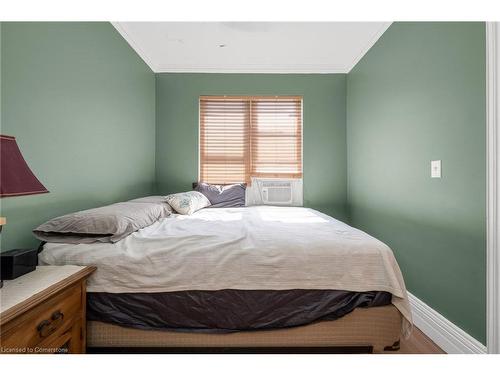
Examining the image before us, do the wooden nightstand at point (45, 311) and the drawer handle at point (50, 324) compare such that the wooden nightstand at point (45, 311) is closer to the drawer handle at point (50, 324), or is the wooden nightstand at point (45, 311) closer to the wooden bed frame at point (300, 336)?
the drawer handle at point (50, 324)

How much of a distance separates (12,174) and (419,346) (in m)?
2.32

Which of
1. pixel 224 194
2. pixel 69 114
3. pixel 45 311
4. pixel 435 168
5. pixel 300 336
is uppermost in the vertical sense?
pixel 69 114

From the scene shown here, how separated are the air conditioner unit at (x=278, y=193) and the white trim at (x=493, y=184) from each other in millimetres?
2131

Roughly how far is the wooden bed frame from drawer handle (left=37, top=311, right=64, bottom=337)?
0.94 ft

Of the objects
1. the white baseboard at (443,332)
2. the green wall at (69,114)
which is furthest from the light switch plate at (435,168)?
the green wall at (69,114)

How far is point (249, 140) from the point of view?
347 centimetres

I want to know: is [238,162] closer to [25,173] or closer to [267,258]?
[267,258]

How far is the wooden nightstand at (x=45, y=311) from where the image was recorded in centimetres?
85

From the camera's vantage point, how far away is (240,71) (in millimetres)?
3357

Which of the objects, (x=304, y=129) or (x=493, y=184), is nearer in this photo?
(x=493, y=184)

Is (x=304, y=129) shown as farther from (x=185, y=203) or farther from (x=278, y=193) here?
(x=185, y=203)

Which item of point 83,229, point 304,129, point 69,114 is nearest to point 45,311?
point 83,229

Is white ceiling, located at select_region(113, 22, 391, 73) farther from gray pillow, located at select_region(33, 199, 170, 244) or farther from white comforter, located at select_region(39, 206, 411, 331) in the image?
white comforter, located at select_region(39, 206, 411, 331)
